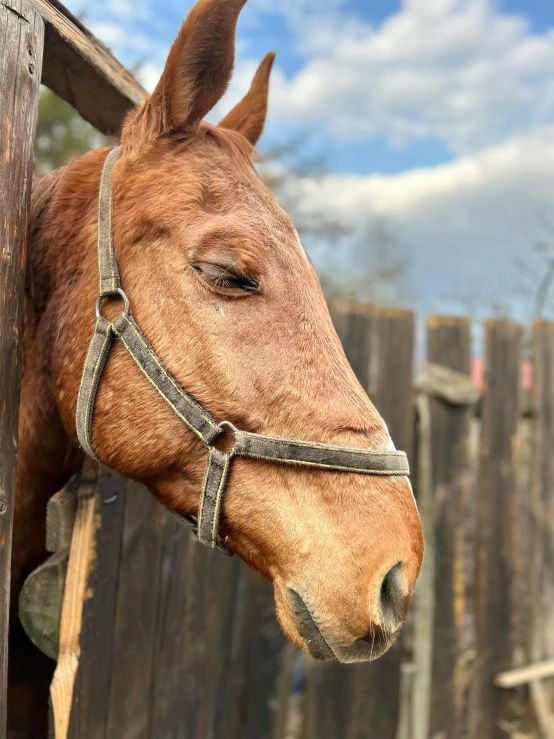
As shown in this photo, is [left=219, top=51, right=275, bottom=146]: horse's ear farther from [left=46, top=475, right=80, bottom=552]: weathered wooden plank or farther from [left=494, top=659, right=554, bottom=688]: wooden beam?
[left=494, top=659, right=554, bottom=688]: wooden beam

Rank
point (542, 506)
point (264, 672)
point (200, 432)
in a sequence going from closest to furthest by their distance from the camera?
point (200, 432), point (264, 672), point (542, 506)

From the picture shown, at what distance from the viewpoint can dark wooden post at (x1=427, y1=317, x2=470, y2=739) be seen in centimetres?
333

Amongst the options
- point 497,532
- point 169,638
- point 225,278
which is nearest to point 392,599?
point 225,278

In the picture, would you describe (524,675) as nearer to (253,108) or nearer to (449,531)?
(449,531)

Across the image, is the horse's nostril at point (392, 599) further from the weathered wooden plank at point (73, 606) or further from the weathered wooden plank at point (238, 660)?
the weathered wooden plank at point (238, 660)

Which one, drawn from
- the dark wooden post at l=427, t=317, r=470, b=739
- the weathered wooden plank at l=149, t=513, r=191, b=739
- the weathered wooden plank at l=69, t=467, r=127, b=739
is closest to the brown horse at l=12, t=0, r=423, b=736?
the weathered wooden plank at l=69, t=467, r=127, b=739

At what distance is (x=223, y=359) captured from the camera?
1377mm

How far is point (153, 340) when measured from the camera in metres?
1.42

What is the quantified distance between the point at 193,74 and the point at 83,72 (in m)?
0.57

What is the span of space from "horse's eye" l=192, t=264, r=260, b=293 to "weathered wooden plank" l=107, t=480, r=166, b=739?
90cm

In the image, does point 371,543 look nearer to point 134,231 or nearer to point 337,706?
point 134,231

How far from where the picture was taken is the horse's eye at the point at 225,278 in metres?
1.42

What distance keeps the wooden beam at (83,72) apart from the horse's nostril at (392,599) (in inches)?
65.5

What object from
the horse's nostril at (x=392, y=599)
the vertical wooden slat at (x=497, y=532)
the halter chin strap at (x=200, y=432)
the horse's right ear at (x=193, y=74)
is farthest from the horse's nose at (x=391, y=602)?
the vertical wooden slat at (x=497, y=532)
